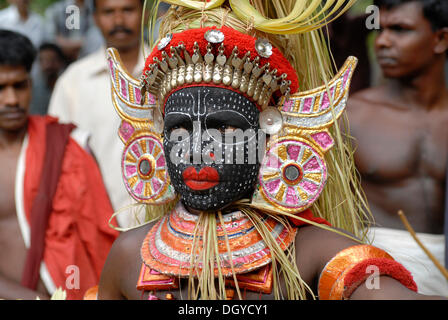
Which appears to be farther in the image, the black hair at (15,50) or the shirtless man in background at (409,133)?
the black hair at (15,50)

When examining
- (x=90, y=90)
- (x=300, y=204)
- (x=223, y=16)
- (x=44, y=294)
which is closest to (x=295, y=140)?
(x=300, y=204)

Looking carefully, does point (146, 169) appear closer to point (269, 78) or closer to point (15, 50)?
point (269, 78)

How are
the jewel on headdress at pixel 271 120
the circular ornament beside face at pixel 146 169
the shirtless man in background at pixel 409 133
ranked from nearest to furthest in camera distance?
the jewel on headdress at pixel 271 120 → the circular ornament beside face at pixel 146 169 → the shirtless man in background at pixel 409 133

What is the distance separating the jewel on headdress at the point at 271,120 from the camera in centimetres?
207

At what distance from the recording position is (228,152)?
1.97 metres

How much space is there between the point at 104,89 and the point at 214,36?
7.64ft

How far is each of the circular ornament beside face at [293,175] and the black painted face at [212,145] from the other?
66mm

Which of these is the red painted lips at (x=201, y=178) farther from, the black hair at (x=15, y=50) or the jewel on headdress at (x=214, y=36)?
the black hair at (x=15, y=50)

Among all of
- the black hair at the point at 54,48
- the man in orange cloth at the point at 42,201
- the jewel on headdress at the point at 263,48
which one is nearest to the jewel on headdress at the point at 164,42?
the jewel on headdress at the point at 263,48

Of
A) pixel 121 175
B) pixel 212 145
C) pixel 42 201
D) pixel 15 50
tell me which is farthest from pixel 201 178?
Answer: pixel 15 50

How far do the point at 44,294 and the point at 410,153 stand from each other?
222 cm

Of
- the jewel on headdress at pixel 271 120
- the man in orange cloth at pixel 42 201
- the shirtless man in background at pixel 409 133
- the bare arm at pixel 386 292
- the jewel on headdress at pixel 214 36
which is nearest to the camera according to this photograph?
the bare arm at pixel 386 292
